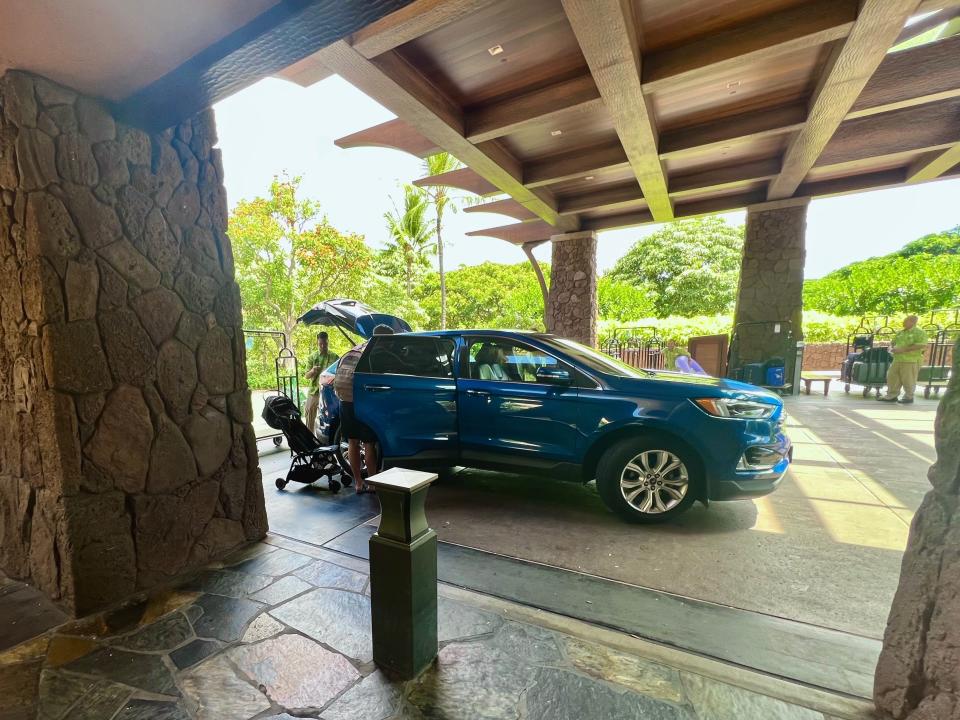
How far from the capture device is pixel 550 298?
38.3ft

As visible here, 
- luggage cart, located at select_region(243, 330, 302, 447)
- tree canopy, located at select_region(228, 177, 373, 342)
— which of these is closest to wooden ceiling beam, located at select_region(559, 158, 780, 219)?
luggage cart, located at select_region(243, 330, 302, 447)

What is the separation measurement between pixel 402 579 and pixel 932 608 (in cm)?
205

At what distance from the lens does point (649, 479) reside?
11.2 ft

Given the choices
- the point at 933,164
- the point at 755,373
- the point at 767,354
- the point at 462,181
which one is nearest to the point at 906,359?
the point at 767,354

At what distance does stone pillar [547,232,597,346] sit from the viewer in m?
11.0

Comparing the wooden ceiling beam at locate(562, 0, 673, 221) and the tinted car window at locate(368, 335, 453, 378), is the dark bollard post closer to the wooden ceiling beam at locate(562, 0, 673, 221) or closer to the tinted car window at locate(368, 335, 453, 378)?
the tinted car window at locate(368, 335, 453, 378)

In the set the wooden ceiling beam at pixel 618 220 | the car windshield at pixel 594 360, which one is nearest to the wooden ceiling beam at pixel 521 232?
the wooden ceiling beam at pixel 618 220

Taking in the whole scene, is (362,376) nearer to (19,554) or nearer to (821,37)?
(19,554)

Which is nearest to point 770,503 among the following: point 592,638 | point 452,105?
point 592,638

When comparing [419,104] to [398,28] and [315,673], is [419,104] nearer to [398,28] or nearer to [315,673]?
[398,28]

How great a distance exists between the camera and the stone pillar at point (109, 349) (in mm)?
2270

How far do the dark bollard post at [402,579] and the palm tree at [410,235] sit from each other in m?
20.8

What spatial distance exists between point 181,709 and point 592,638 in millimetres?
1922

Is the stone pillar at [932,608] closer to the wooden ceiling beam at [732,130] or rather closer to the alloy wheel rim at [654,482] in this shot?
the alloy wheel rim at [654,482]
